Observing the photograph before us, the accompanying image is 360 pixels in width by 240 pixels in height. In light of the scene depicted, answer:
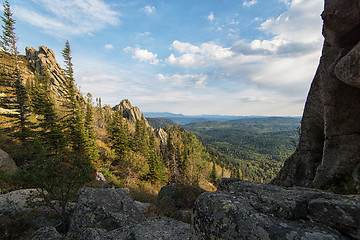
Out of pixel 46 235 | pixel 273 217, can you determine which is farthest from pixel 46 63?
pixel 273 217

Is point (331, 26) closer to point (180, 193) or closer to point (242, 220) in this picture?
point (242, 220)

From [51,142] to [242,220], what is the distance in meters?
34.6

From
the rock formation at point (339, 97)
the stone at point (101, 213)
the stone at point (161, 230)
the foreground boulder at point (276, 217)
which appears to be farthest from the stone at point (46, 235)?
the rock formation at point (339, 97)

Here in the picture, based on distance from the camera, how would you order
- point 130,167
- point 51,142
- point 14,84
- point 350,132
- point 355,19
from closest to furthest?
point 355,19 → point 350,132 → point 14,84 → point 51,142 → point 130,167

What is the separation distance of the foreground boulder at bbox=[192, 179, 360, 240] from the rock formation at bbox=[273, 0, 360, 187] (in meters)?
8.59

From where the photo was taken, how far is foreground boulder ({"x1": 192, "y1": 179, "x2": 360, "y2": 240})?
332cm

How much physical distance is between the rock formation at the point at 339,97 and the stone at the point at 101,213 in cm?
1492

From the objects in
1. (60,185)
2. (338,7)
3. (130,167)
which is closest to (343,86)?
(338,7)

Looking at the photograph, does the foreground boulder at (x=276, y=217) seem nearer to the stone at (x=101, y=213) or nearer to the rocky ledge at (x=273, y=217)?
the rocky ledge at (x=273, y=217)

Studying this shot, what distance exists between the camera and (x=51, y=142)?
2633cm

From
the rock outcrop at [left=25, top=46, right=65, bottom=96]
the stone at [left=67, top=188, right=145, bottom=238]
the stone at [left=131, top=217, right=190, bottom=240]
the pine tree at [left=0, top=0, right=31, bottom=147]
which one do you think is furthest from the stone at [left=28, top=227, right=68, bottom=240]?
the rock outcrop at [left=25, top=46, right=65, bottom=96]

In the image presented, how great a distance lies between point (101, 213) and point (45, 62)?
142m

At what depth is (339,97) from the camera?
10883 mm

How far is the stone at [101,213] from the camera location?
8.27m
